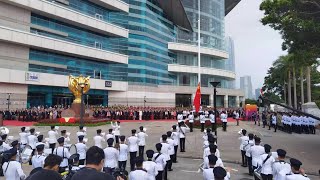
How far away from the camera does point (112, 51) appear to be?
57094mm

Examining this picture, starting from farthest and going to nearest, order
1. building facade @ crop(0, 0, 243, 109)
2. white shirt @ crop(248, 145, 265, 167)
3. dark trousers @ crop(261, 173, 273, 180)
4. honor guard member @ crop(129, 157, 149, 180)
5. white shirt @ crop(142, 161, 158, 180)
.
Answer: building facade @ crop(0, 0, 243, 109) → white shirt @ crop(248, 145, 265, 167) → dark trousers @ crop(261, 173, 273, 180) → white shirt @ crop(142, 161, 158, 180) → honor guard member @ crop(129, 157, 149, 180)

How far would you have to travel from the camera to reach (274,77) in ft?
253

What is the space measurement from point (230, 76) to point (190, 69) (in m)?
15.7

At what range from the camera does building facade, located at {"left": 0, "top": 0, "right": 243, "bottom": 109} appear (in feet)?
135

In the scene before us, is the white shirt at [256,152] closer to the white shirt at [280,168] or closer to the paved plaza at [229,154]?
the paved plaza at [229,154]

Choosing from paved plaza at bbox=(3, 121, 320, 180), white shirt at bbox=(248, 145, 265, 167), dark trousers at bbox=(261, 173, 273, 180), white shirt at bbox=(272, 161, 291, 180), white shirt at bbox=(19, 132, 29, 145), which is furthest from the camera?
white shirt at bbox=(19, 132, 29, 145)

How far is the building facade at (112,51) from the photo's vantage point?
41.2 m

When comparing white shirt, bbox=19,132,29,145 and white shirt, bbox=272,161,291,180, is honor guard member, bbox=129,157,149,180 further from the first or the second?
white shirt, bbox=19,132,29,145

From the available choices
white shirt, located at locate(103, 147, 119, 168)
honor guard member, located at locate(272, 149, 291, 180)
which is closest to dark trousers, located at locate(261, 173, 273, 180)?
honor guard member, located at locate(272, 149, 291, 180)

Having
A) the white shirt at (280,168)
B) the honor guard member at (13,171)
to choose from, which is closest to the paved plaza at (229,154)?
the white shirt at (280,168)

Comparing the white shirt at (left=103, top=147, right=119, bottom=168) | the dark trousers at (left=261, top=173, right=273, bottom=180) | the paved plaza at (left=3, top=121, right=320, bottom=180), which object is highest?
the white shirt at (left=103, top=147, right=119, bottom=168)

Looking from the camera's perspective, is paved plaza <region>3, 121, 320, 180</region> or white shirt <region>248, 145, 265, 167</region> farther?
paved plaza <region>3, 121, 320, 180</region>

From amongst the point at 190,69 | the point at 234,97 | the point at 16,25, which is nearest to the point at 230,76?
the point at 234,97

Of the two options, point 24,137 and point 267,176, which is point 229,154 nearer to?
point 267,176
